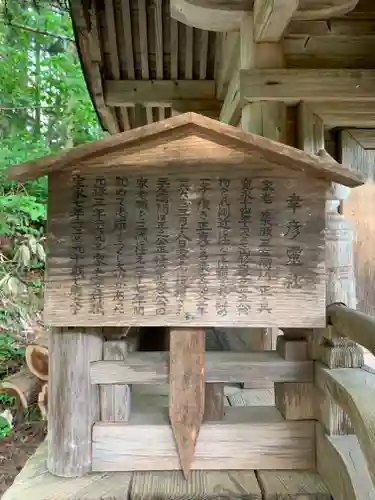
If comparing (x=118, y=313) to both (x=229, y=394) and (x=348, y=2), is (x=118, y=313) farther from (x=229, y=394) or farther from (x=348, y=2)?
(x=348, y=2)

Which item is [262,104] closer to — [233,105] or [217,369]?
[233,105]

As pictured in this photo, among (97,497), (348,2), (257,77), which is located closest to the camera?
(97,497)

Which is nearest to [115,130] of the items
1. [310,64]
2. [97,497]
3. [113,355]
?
[310,64]

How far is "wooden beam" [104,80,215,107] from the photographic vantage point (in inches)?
165

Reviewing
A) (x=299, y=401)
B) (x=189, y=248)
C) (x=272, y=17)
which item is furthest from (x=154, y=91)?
(x=299, y=401)

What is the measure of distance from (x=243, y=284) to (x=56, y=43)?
1028cm

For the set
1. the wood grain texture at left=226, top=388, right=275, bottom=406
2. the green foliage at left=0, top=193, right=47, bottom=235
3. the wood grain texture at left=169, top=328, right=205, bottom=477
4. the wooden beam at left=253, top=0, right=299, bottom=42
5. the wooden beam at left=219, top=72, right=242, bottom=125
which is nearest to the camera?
the wood grain texture at left=169, top=328, right=205, bottom=477

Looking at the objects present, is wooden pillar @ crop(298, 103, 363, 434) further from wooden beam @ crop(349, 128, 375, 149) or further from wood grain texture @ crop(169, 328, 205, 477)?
wooden beam @ crop(349, 128, 375, 149)

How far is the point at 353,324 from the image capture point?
1.56m

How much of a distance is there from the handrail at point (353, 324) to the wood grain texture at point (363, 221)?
1.46 metres

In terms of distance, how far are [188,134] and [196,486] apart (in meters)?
1.26

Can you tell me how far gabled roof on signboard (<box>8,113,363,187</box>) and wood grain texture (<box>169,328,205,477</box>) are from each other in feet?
2.25

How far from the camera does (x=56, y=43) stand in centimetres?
1048

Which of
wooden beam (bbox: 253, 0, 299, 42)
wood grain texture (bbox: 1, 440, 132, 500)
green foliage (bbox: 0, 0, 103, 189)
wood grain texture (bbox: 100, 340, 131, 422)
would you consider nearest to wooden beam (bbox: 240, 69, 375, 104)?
wooden beam (bbox: 253, 0, 299, 42)
